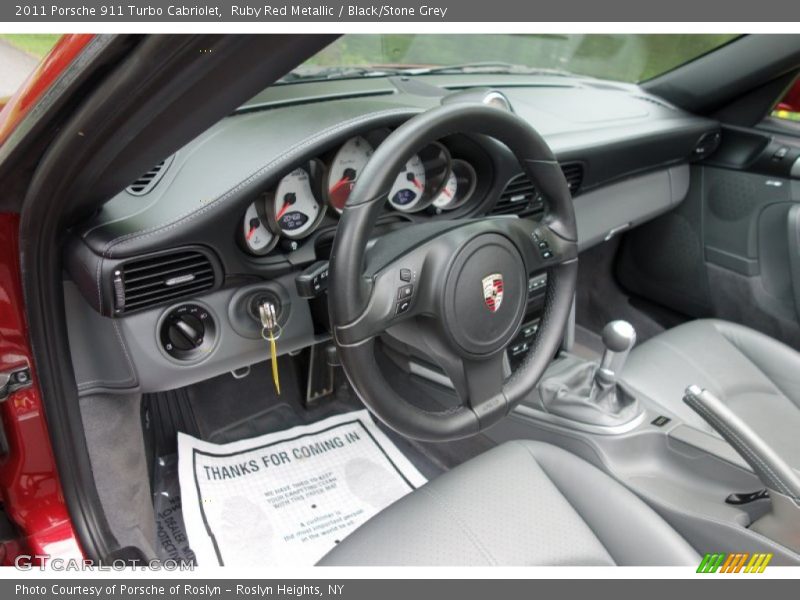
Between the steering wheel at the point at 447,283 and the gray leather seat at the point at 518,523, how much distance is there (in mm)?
128

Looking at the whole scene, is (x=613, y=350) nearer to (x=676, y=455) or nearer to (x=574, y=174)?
(x=676, y=455)

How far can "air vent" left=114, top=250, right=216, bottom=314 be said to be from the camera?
947 millimetres

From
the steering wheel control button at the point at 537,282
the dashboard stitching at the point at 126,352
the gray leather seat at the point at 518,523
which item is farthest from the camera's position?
the steering wheel control button at the point at 537,282

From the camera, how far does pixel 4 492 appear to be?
112 centimetres

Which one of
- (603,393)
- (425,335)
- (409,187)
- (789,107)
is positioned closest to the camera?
(425,335)

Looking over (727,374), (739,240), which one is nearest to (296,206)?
(727,374)

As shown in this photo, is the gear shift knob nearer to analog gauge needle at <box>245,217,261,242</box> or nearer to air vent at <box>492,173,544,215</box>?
air vent at <box>492,173,544,215</box>

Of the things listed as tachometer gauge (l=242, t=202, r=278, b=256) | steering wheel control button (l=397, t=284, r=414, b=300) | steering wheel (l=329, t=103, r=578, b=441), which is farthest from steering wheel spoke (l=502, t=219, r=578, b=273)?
tachometer gauge (l=242, t=202, r=278, b=256)

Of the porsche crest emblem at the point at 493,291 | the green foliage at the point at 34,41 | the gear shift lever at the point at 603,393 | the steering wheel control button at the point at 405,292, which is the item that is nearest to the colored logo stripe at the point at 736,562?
the gear shift lever at the point at 603,393

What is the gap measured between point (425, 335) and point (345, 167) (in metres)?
0.36

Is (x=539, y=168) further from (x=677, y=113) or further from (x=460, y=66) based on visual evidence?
(x=677, y=113)

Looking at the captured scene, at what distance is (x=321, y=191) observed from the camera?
110 centimetres

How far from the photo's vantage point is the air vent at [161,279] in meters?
0.95

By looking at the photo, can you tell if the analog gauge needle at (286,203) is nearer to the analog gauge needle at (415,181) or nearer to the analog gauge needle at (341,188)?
the analog gauge needle at (341,188)
